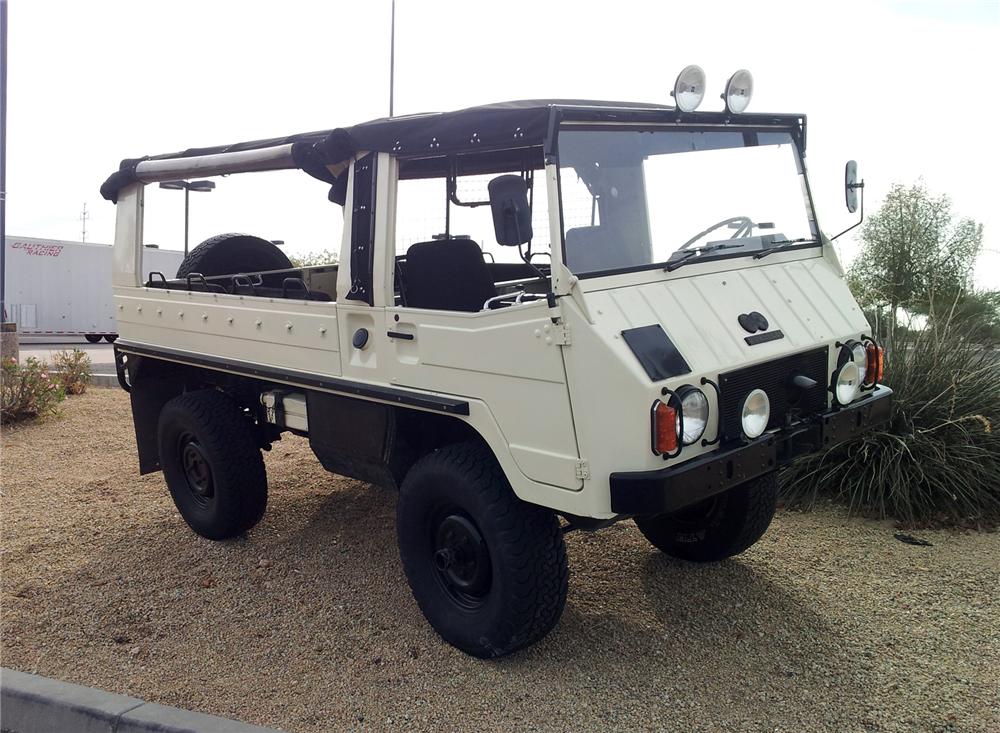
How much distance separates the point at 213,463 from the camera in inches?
206

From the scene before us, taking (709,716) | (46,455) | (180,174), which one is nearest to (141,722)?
(709,716)

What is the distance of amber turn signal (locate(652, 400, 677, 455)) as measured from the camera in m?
3.20

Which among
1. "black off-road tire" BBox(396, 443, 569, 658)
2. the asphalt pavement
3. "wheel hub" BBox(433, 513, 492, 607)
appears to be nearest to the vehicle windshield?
"black off-road tire" BBox(396, 443, 569, 658)

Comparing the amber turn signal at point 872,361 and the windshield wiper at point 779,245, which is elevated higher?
the windshield wiper at point 779,245

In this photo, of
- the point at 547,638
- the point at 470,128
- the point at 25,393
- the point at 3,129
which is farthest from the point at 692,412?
the point at 3,129

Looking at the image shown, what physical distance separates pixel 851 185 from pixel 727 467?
6.63ft

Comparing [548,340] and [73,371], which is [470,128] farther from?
[73,371]

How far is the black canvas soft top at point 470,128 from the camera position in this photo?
354cm

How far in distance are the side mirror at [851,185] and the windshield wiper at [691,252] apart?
0.87m

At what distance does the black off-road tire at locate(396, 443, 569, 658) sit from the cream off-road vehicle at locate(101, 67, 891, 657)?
1 cm

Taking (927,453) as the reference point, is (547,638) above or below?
below

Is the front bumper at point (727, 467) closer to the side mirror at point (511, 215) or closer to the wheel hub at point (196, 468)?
the side mirror at point (511, 215)

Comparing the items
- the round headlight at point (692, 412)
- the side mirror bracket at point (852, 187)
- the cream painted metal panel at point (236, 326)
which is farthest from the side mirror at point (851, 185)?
the cream painted metal panel at point (236, 326)

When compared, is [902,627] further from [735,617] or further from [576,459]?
[576,459]
